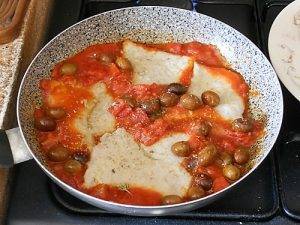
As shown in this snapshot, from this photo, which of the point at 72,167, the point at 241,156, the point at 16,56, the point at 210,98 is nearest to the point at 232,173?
the point at 241,156

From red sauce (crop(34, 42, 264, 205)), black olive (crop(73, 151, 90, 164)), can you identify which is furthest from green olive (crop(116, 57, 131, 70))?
black olive (crop(73, 151, 90, 164))

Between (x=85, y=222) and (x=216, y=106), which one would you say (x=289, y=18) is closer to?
(x=216, y=106)

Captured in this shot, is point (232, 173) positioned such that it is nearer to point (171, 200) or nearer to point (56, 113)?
point (171, 200)

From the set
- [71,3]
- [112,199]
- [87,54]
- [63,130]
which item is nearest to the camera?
[112,199]

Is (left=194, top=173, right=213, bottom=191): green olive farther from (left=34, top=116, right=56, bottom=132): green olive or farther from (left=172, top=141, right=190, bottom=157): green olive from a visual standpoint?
(left=34, top=116, right=56, bottom=132): green olive

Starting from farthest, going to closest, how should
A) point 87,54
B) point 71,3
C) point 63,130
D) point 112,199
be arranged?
point 71,3 < point 87,54 < point 63,130 < point 112,199

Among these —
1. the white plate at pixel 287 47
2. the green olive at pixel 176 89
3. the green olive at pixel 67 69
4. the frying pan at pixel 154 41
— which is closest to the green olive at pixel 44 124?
the frying pan at pixel 154 41

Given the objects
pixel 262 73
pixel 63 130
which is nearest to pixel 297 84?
Answer: pixel 262 73
